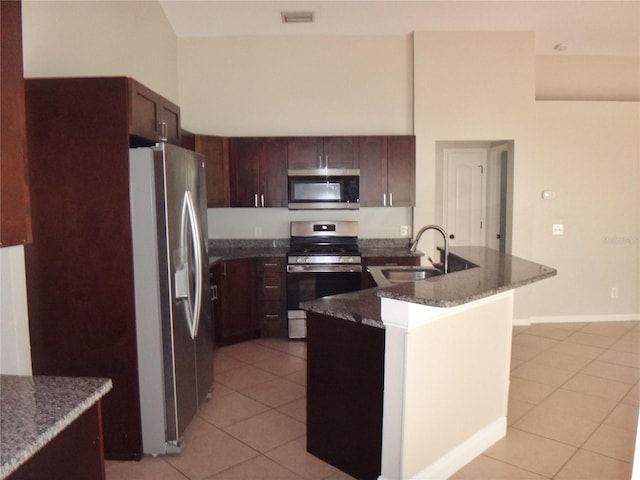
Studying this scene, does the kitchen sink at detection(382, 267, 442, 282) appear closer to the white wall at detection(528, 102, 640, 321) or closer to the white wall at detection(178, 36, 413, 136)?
the white wall at detection(178, 36, 413, 136)

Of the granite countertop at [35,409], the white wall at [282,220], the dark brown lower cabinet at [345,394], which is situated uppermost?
the white wall at [282,220]

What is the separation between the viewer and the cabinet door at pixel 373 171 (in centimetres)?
508

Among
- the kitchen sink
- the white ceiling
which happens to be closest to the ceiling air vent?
the white ceiling

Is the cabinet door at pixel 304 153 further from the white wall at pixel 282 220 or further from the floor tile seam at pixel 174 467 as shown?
the floor tile seam at pixel 174 467

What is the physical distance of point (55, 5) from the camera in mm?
3102

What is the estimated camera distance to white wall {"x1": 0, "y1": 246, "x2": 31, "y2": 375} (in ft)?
8.00

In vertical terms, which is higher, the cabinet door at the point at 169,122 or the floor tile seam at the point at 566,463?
the cabinet door at the point at 169,122

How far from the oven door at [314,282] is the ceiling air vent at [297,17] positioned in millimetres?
2493

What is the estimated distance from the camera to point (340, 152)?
508 cm

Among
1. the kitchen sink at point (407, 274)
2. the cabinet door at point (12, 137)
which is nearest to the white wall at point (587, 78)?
the kitchen sink at point (407, 274)

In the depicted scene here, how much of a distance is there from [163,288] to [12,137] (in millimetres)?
1485

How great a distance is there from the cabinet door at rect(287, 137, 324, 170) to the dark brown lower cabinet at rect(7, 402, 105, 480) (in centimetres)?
381

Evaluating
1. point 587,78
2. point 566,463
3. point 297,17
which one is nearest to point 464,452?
point 566,463

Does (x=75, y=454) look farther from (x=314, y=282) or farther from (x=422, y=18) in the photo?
(x=422, y=18)
